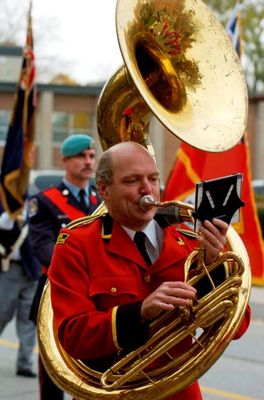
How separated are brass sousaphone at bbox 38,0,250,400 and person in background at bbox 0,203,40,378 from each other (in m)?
3.59

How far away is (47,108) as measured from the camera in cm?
3525

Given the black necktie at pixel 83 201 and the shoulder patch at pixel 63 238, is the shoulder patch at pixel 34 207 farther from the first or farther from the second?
the shoulder patch at pixel 63 238

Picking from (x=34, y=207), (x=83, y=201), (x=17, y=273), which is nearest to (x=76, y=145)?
(x=83, y=201)

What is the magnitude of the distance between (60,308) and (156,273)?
14.1 inches

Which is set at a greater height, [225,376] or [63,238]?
[63,238]

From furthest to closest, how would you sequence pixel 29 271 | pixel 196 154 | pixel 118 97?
1. pixel 196 154
2. pixel 29 271
3. pixel 118 97

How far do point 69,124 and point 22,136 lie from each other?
1142 inches

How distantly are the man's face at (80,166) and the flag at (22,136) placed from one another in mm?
1522

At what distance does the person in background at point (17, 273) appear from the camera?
7344mm

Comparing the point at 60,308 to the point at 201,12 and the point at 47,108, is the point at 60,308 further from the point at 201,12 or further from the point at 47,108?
the point at 47,108

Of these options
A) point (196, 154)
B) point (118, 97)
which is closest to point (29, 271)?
point (196, 154)

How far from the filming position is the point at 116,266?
3.15m

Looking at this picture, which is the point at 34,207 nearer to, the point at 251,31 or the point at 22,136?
the point at 22,136

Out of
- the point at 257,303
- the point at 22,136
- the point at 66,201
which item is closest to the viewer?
the point at 66,201
